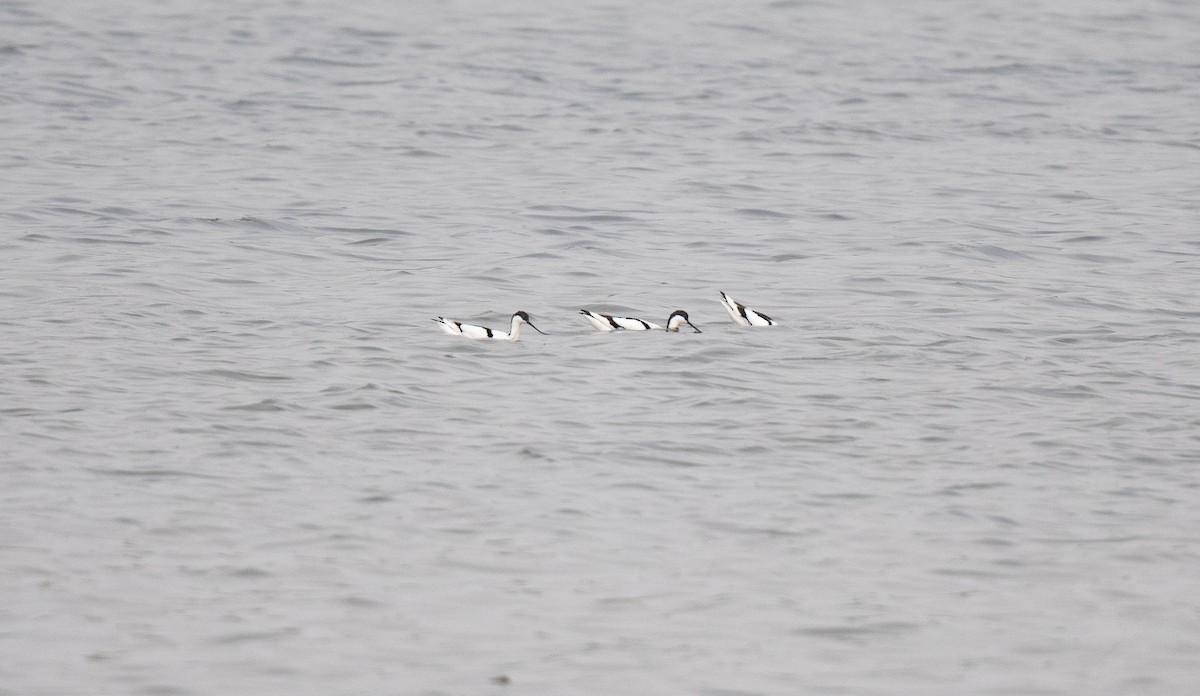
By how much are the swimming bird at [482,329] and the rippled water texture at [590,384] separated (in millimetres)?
204

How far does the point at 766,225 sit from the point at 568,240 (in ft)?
9.07

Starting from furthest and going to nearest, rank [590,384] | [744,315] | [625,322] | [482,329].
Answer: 1. [744,315]
2. [625,322]
3. [482,329]
4. [590,384]

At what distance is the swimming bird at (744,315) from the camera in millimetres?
15117

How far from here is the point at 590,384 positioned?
13055mm

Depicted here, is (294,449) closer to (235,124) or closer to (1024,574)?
(1024,574)

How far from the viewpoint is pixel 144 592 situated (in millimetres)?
8164

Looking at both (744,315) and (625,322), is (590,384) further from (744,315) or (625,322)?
(744,315)

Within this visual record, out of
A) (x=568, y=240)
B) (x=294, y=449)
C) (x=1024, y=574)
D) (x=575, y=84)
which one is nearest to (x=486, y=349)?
(x=294, y=449)

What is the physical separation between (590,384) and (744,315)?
2685mm

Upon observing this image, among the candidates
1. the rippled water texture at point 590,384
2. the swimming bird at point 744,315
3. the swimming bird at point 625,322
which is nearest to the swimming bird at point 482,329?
the rippled water texture at point 590,384

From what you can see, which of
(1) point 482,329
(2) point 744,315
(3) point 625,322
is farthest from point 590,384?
(2) point 744,315

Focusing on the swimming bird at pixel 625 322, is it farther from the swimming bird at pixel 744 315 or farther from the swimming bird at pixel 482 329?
the swimming bird at pixel 482 329

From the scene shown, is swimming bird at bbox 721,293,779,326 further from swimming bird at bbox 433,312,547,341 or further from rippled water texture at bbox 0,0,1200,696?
swimming bird at bbox 433,312,547,341

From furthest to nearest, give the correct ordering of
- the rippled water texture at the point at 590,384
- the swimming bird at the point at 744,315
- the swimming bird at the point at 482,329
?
the swimming bird at the point at 744,315 < the swimming bird at the point at 482,329 < the rippled water texture at the point at 590,384
